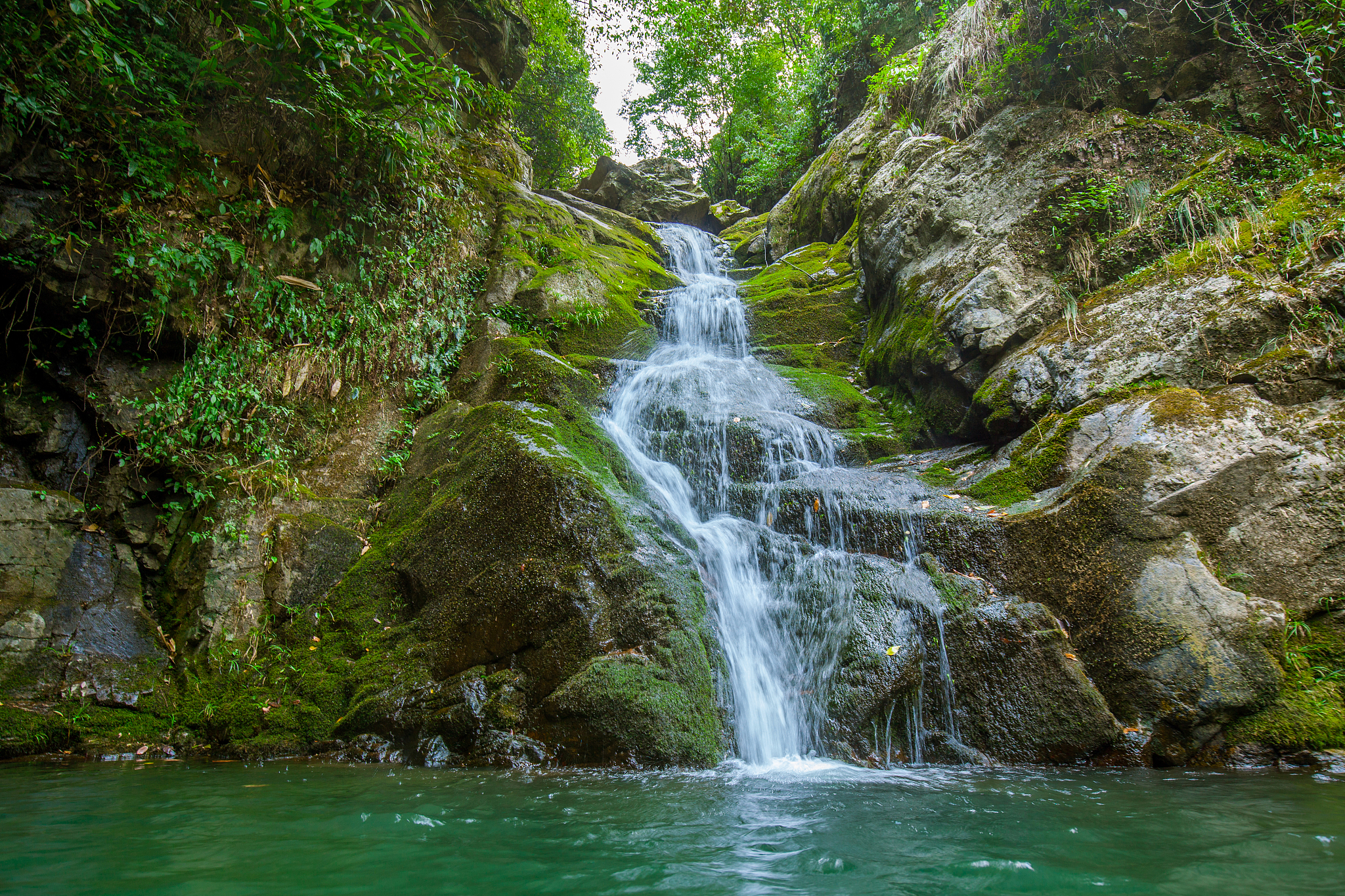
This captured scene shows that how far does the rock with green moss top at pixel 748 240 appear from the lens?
1369 centimetres

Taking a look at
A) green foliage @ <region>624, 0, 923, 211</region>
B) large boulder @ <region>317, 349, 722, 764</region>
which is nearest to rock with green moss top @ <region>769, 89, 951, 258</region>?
green foliage @ <region>624, 0, 923, 211</region>

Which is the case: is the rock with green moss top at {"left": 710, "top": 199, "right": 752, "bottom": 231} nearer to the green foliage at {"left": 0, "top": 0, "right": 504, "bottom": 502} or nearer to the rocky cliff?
the rocky cliff

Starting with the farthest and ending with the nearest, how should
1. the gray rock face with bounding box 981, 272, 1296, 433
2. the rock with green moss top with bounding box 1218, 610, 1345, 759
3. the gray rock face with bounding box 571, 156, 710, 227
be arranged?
the gray rock face with bounding box 571, 156, 710, 227 < the gray rock face with bounding box 981, 272, 1296, 433 < the rock with green moss top with bounding box 1218, 610, 1345, 759

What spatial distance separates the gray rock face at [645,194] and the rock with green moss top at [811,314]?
6.92 m

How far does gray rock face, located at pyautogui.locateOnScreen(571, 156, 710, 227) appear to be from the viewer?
16.3 metres

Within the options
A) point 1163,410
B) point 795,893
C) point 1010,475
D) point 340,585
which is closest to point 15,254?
point 340,585

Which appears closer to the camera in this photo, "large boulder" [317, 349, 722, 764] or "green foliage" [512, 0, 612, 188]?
"large boulder" [317, 349, 722, 764]

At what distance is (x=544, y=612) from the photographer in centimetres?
402

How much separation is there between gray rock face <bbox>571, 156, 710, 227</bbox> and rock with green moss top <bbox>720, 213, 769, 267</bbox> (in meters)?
1.24

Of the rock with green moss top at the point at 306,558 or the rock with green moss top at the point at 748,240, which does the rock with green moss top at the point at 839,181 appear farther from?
the rock with green moss top at the point at 306,558

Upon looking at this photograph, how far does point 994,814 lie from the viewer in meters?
2.51

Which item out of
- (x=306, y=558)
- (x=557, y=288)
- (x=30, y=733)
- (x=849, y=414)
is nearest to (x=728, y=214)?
(x=557, y=288)

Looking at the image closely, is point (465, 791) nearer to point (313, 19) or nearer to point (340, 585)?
point (340, 585)

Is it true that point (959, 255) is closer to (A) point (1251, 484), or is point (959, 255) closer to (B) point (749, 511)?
(A) point (1251, 484)
